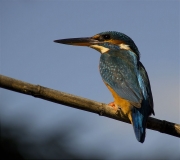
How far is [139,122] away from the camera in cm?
397

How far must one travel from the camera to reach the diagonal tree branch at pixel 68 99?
310 cm

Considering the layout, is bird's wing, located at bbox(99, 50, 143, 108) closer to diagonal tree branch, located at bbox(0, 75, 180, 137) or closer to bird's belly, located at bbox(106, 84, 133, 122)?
bird's belly, located at bbox(106, 84, 133, 122)

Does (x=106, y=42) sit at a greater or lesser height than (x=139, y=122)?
greater

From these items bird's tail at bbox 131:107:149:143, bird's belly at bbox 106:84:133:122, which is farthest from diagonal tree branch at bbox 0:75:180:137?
bird's belly at bbox 106:84:133:122

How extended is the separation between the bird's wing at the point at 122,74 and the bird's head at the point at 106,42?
7.8 inches

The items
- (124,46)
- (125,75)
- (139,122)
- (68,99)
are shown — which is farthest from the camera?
(124,46)

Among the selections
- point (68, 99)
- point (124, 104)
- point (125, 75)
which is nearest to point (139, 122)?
point (124, 104)

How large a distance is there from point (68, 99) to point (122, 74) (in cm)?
142

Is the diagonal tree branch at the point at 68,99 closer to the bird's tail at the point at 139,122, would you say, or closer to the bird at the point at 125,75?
the bird's tail at the point at 139,122

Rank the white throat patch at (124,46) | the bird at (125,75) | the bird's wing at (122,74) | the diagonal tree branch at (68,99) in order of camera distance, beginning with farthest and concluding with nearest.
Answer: the white throat patch at (124,46) → the bird's wing at (122,74) → the bird at (125,75) → the diagonal tree branch at (68,99)

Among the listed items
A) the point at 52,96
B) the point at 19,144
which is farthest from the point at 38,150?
the point at 52,96

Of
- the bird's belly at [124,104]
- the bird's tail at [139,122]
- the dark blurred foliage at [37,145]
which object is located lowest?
the dark blurred foliage at [37,145]

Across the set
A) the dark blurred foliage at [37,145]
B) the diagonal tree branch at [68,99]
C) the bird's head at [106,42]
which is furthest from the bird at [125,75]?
the dark blurred foliage at [37,145]

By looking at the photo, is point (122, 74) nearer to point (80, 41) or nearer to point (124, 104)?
point (124, 104)
